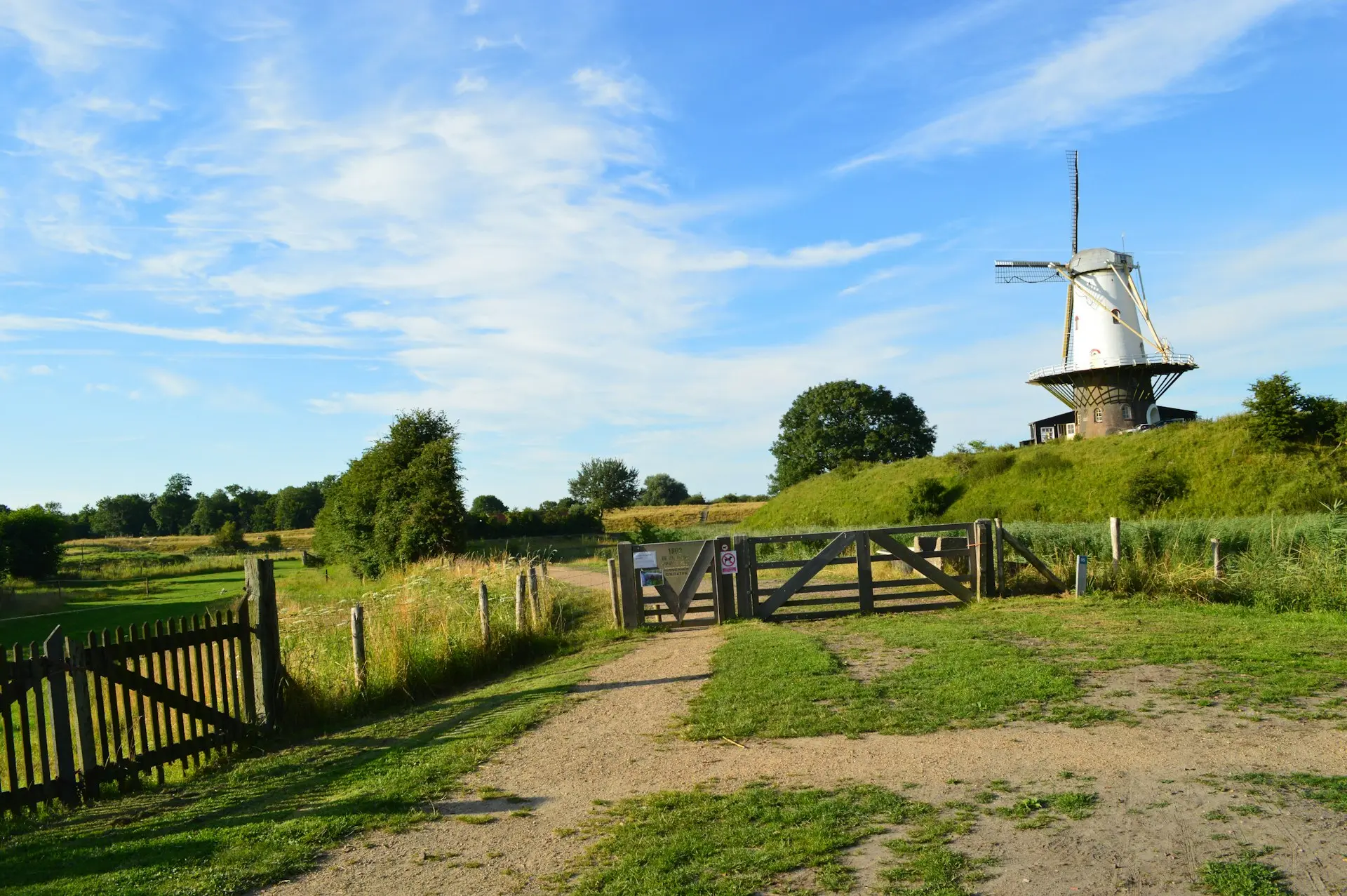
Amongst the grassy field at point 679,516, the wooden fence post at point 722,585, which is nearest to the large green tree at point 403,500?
the wooden fence post at point 722,585

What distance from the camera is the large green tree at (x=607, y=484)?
326 ft

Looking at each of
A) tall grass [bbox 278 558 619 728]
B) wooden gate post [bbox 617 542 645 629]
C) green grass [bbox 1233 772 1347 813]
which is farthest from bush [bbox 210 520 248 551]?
green grass [bbox 1233 772 1347 813]

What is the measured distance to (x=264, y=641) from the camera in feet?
33.1

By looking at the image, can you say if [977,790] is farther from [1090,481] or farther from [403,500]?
[1090,481]

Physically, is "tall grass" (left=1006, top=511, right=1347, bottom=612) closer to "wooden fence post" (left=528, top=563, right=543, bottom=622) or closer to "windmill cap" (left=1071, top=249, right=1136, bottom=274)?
"wooden fence post" (left=528, top=563, right=543, bottom=622)

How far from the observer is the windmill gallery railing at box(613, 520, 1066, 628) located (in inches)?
634

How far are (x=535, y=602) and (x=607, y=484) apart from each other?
83747 mm

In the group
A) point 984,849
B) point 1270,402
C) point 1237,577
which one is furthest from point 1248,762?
point 1270,402

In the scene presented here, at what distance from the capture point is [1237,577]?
16.7 metres

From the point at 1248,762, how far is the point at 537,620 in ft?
36.3

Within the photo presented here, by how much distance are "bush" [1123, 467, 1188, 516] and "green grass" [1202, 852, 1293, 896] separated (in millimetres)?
37853

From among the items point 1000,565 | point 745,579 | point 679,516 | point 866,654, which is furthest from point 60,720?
point 679,516

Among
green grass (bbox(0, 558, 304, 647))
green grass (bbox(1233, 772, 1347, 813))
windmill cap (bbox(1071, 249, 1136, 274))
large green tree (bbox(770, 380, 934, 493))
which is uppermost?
windmill cap (bbox(1071, 249, 1136, 274))

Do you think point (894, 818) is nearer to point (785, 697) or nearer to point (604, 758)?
point (604, 758)
